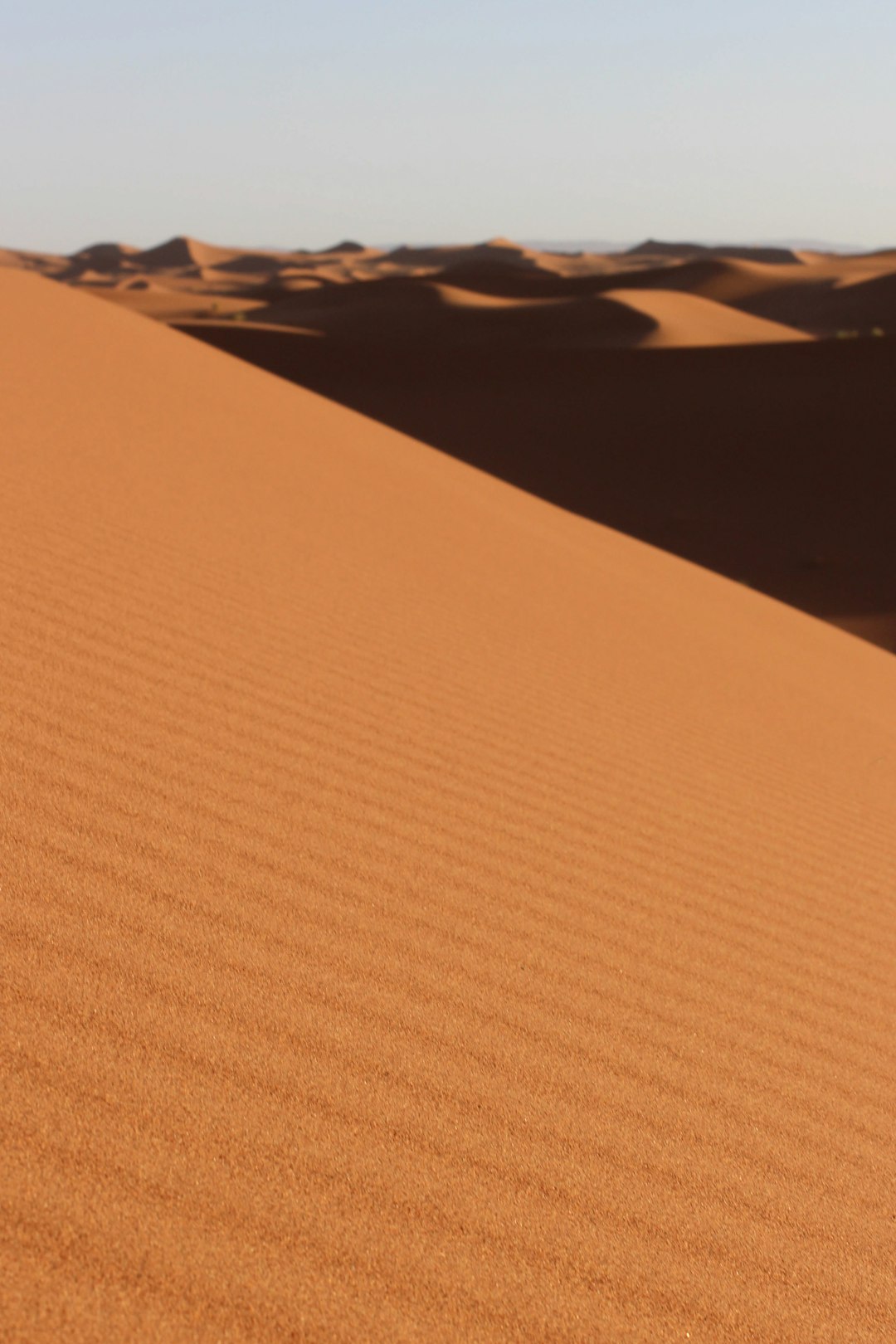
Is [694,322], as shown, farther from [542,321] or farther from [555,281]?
[555,281]

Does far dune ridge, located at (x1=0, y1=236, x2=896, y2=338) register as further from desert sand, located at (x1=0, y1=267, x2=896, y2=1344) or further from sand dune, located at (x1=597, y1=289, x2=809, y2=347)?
desert sand, located at (x1=0, y1=267, x2=896, y2=1344)

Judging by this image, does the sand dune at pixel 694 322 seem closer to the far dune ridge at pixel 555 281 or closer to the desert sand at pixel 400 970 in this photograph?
the far dune ridge at pixel 555 281

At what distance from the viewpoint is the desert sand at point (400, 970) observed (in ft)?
7.12

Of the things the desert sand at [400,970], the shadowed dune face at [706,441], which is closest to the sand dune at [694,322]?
the shadowed dune face at [706,441]

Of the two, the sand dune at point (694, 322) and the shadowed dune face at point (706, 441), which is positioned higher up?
the sand dune at point (694, 322)

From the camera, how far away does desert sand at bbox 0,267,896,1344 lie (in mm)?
2170

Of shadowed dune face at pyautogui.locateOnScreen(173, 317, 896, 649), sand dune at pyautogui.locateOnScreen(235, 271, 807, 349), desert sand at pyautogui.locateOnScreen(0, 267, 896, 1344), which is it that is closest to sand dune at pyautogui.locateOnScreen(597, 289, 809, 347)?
sand dune at pyautogui.locateOnScreen(235, 271, 807, 349)

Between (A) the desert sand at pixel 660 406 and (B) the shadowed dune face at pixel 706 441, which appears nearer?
(B) the shadowed dune face at pixel 706 441

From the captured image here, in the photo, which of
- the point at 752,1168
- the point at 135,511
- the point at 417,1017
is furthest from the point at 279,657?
the point at 752,1168

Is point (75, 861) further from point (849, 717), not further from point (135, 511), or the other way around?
point (849, 717)

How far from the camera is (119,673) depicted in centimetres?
417

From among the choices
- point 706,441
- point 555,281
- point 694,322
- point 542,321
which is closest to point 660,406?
point 706,441

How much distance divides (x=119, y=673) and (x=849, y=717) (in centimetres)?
425

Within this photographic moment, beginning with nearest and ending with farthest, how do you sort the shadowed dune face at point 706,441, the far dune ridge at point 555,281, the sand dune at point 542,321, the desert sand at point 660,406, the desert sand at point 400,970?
the desert sand at point 400,970 → the shadowed dune face at point 706,441 → the desert sand at point 660,406 → the sand dune at point 542,321 → the far dune ridge at point 555,281
